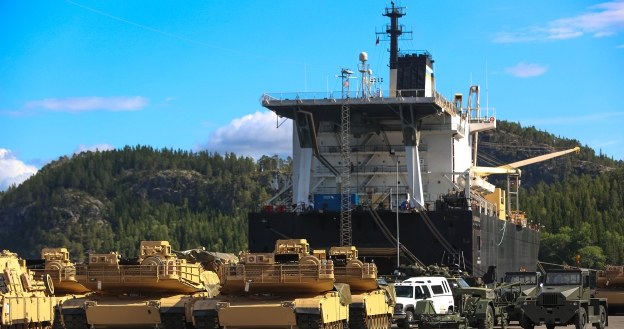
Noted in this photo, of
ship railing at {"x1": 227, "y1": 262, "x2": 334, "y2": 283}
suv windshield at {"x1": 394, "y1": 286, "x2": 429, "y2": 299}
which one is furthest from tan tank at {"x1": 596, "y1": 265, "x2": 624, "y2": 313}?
ship railing at {"x1": 227, "y1": 262, "x2": 334, "y2": 283}

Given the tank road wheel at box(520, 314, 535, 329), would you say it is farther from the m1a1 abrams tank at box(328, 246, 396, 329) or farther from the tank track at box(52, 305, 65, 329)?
the tank track at box(52, 305, 65, 329)

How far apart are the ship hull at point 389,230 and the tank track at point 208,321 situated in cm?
3188

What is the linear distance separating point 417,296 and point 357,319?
732cm

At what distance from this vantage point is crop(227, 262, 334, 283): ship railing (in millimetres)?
31969

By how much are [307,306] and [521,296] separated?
14.4 m

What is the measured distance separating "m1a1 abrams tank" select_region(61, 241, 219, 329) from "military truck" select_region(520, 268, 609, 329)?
962 cm

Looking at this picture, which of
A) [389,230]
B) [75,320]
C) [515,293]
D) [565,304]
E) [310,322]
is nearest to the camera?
[310,322]

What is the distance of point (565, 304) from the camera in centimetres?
3769

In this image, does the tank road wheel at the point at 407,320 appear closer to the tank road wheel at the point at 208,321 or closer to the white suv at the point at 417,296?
the white suv at the point at 417,296

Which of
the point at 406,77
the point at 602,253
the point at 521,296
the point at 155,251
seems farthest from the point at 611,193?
the point at 155,251

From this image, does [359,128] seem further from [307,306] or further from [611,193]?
[611,193]

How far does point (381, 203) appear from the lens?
2562 inches

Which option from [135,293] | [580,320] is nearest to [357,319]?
[135,293]

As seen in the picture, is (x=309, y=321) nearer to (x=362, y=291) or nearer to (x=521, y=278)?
(x=362, y=291)
